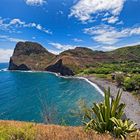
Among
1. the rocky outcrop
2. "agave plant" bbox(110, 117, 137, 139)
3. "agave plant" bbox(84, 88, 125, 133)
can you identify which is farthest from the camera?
the rocky outcrop

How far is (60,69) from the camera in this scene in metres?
179

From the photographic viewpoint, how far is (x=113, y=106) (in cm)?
1372

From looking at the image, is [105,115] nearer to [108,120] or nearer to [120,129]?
[108,120]

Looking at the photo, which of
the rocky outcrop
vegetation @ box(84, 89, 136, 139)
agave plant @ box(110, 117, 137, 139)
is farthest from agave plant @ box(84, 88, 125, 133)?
the rocky outcrop

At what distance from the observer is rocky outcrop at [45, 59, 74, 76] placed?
539 ft

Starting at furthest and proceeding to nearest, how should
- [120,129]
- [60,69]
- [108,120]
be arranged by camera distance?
[60,69], [108,120], [120,129]

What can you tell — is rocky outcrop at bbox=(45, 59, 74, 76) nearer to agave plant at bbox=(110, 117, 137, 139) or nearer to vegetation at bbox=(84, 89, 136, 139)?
vegetation at bbox=(84, 89, 136, 139)

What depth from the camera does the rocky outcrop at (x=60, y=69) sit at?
164325mm

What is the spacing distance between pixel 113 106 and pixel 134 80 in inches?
3246

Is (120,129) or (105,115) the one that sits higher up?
(105,115)

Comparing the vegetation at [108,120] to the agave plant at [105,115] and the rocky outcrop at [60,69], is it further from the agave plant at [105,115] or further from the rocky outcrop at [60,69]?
the rocky outcrop at [60,69]

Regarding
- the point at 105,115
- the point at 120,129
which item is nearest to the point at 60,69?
the point at 105,115

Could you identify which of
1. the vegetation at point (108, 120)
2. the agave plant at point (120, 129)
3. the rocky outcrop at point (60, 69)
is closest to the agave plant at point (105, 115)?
the vegetation at point (108, 120)

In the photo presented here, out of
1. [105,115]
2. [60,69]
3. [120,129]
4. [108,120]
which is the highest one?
[105,115]
